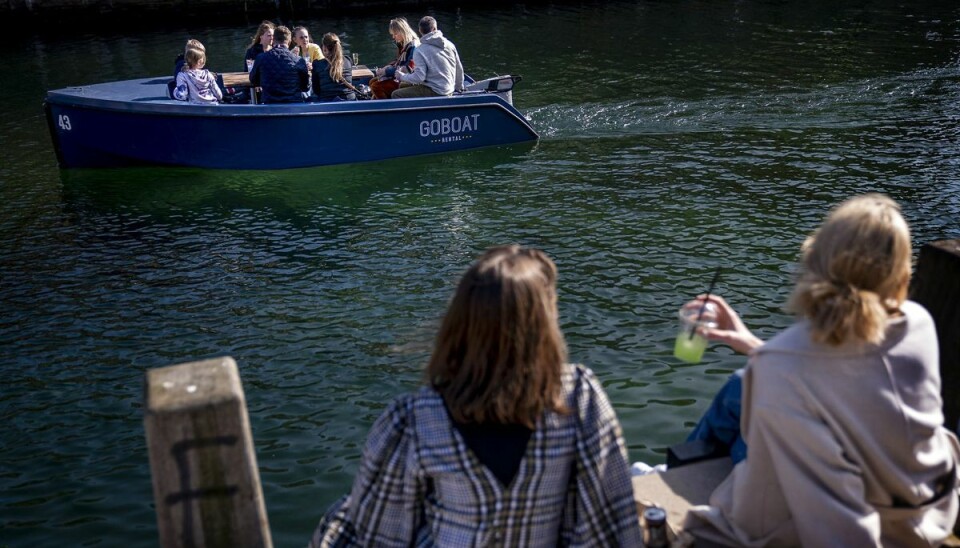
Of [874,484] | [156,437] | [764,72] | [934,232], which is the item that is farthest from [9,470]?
[764,72]

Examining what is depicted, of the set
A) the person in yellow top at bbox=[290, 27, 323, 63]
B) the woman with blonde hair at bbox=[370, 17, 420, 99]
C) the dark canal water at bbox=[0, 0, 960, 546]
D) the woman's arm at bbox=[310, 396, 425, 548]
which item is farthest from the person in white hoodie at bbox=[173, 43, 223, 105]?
the woman's arm at bbox=[310, 396, 425, 548]

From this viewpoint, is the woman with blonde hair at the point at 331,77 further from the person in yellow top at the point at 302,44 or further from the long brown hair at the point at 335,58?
the person in yellow top at the point at 302,44

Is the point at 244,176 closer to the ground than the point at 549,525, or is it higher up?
closer to the ground

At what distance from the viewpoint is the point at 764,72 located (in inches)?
637

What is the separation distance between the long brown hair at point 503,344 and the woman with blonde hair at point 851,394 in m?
0.69

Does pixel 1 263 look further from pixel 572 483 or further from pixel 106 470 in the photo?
pixel 572 483

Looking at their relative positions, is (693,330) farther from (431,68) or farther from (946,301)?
(431,68)

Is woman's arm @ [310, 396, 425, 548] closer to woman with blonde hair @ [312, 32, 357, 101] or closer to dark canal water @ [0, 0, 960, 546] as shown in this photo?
dark canal water @ [0, 0, 960, 546]

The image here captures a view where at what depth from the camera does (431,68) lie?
11.9 metres

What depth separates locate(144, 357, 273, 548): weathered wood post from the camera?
2758mm

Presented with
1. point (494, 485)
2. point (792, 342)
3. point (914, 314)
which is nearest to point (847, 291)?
point (792, 342)

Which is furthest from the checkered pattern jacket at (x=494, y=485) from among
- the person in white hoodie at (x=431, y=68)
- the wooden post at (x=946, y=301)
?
the person in white hoodie at (x=431, y=68)

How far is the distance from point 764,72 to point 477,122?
6253 millimetres

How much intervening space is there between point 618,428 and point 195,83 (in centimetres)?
979
